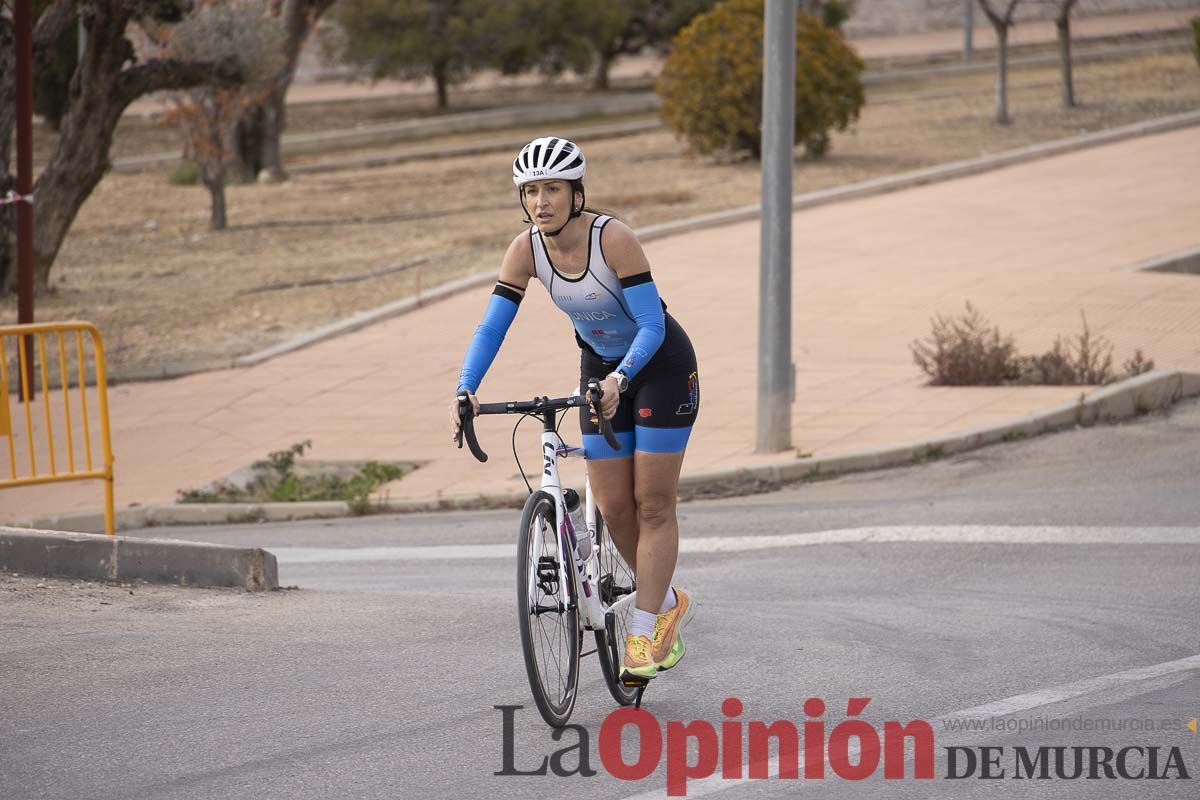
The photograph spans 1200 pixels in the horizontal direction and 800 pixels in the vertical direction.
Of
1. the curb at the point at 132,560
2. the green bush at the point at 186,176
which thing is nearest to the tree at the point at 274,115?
the green bush at the point at 186,176

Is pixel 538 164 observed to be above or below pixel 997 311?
above

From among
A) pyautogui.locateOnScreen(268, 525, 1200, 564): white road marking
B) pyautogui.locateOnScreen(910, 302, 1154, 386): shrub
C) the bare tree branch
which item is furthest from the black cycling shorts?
the bare tree branch

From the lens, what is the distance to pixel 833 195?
2231 centimetres

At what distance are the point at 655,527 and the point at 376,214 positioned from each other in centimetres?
1980

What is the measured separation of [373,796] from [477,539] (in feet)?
17.0

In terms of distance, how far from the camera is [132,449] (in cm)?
1321

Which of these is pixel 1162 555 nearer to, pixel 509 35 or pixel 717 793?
pixel 717 793

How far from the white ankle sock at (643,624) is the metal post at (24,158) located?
10.8m

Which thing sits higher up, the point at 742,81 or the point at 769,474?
the point at 742,81

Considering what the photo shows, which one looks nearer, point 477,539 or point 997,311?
point 477,539

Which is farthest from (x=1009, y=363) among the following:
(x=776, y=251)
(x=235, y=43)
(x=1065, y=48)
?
(x=1065, y=48)

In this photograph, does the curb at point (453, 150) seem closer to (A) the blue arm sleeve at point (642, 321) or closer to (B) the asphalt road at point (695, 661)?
(B) the asphalt road at point (695, 661)

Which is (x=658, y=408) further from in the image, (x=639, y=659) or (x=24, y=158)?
(x=24, y=158)

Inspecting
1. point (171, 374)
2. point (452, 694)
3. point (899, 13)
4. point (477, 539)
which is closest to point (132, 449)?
point (171, 374)
